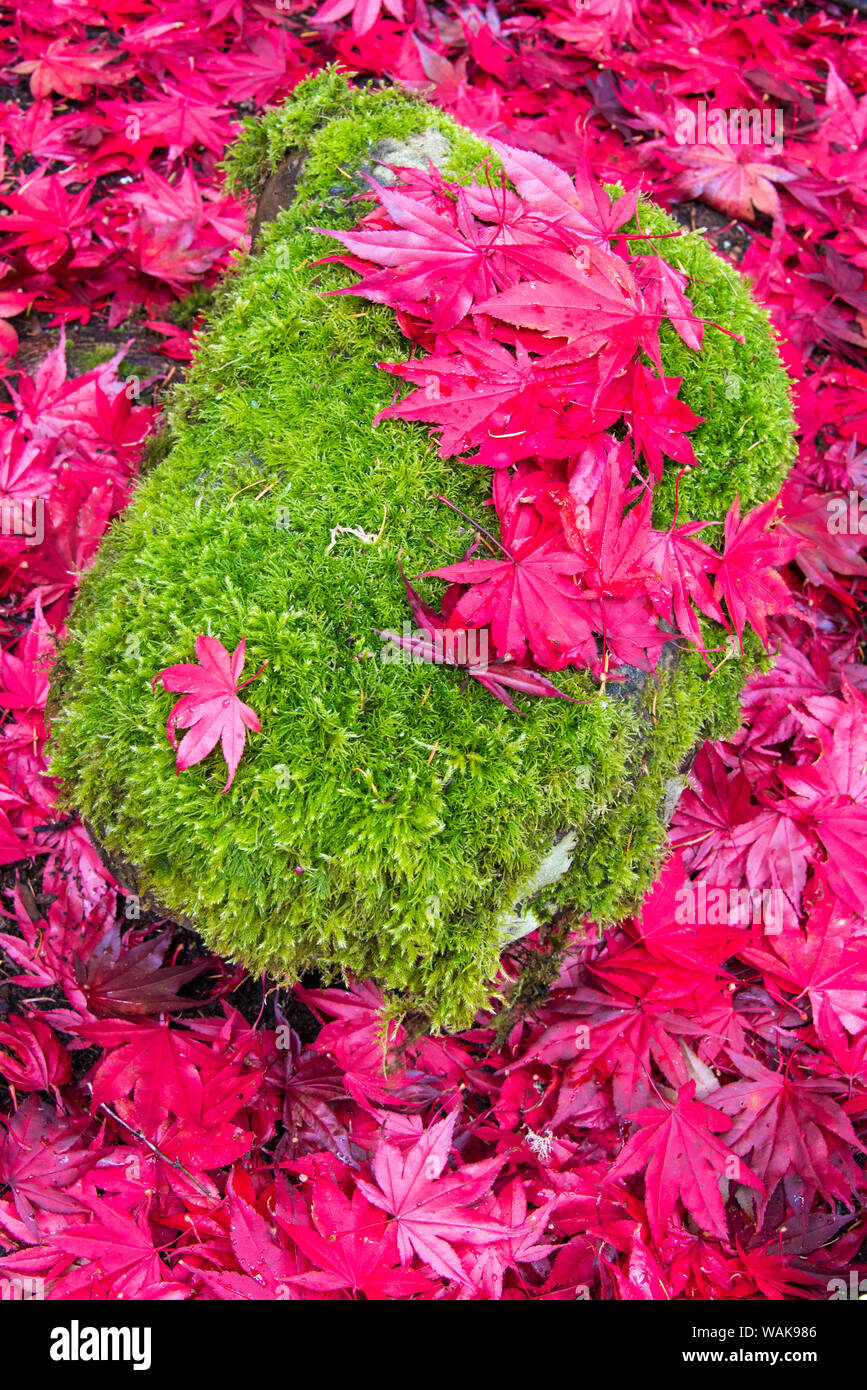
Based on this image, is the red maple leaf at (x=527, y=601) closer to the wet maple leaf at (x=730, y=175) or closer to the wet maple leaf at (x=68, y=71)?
the wet maple leaf at (x=730, y=175)

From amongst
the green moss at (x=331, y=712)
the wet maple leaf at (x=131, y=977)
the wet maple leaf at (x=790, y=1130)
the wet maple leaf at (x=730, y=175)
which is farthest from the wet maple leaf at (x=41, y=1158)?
the wet maple leaf at (x=730, y=175)

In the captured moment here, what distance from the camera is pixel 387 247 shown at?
1.76m

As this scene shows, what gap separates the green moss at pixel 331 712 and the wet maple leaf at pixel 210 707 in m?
0.06

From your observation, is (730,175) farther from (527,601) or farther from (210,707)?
(210,707)

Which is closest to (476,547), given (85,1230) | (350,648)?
(350,648)

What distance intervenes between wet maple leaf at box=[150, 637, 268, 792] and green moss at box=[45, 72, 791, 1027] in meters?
0.06

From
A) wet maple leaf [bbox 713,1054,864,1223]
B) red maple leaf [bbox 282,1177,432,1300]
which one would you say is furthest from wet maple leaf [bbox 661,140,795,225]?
red maple leaf [bbox 282,1177,432,1300]

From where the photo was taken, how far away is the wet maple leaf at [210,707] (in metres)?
1.48

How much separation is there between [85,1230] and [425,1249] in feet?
2.21

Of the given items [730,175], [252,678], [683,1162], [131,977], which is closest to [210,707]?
[252,678]

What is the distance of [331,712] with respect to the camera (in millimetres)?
1546

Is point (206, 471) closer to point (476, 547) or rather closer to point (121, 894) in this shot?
point (476, 547)

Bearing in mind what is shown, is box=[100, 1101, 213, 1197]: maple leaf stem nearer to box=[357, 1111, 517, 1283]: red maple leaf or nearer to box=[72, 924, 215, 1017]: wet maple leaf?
box=[72, 924, 215, 1017]: wet maple leaf

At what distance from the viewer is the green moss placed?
1526 millimetres
